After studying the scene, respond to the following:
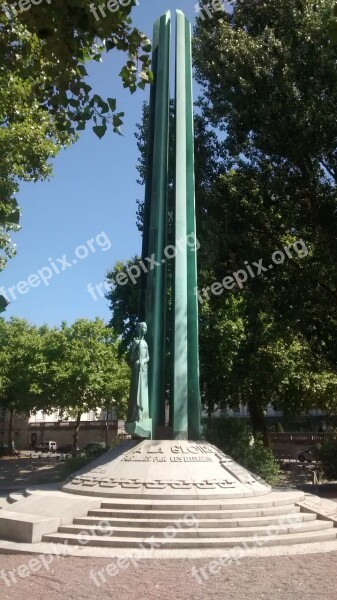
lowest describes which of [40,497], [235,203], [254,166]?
[40,497]

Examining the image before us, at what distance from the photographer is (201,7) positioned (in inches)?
760

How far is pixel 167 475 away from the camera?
11242 millimetres

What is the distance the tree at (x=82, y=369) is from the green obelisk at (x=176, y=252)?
18417mm

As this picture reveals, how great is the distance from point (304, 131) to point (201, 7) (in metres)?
6.15

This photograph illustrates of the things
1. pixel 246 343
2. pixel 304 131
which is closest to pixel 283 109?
pixel 304 131

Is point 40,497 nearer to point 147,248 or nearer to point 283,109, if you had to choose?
point 147,248

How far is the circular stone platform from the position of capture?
10742 mm

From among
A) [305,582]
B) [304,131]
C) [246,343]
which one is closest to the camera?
[305,582]

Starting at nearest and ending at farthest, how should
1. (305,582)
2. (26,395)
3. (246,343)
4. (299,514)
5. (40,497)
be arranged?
(305,582), (299,514), (40,497), (246,343), (26,395)

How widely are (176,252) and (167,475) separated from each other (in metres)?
5.99

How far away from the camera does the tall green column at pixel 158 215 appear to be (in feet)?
47.8

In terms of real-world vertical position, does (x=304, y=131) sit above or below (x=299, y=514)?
above

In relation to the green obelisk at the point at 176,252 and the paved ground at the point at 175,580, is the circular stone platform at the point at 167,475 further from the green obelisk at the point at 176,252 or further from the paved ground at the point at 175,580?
the paved ground at the point at 175,580

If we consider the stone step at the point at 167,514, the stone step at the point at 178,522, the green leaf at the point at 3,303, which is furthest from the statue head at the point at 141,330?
the green leaf at the point at 3,303
